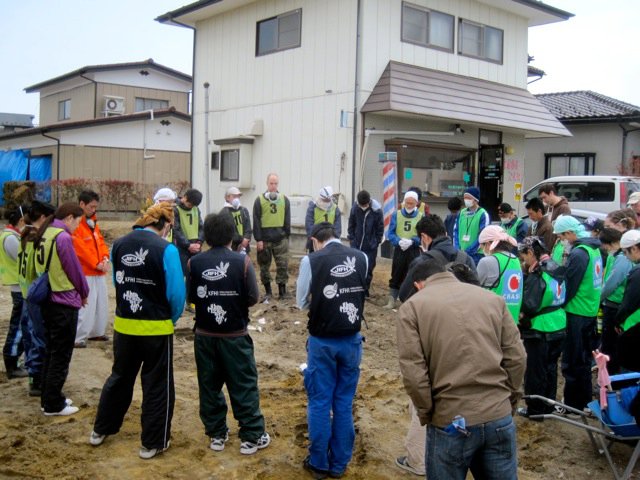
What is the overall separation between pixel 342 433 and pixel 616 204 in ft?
43.2

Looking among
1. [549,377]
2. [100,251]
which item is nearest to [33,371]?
[100,251]

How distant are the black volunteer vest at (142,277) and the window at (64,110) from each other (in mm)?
28787

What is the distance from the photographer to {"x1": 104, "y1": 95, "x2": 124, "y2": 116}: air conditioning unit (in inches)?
1121

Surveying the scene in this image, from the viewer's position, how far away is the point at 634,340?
17.0ft

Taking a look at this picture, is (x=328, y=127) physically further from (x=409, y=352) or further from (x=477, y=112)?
(x=409, y=352)

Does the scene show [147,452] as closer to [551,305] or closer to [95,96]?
[551,305]

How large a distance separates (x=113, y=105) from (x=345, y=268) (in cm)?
2643

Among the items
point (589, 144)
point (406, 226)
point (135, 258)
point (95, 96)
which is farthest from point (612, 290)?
point (95, 96)

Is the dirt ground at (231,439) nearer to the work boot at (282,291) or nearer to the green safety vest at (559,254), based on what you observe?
the green safety vest at (559,254)

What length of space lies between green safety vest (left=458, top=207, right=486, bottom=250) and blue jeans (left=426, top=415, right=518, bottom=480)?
21.0 feet

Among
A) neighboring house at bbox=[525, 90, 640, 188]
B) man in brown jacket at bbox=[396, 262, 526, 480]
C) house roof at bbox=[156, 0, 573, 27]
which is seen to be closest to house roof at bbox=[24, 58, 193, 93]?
house roof at bbox=[156, 0, 573, 27]

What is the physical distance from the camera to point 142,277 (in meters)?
4.74

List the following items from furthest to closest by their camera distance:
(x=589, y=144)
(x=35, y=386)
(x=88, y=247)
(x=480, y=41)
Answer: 1. (x=589, y=144)
2. (x=480, y=41)
3. (x=88, y=247)
4. (x=35, y=386)

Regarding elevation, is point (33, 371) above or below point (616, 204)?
below
